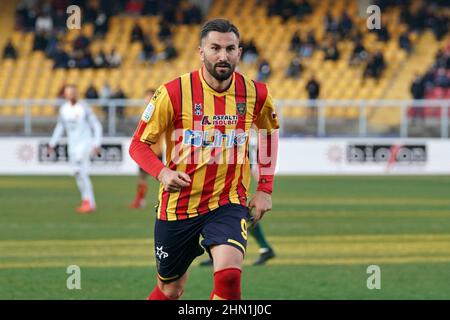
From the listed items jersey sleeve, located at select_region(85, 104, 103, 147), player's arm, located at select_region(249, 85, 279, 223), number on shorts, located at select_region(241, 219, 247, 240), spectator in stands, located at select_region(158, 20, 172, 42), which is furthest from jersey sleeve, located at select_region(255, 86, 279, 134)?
spectator in stands, located at select_region(158, 20, 172, 42)

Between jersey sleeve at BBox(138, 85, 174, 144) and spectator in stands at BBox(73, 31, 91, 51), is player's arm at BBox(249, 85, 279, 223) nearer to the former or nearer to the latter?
jersey sleeve at BBox(138, 85, 174, 144)

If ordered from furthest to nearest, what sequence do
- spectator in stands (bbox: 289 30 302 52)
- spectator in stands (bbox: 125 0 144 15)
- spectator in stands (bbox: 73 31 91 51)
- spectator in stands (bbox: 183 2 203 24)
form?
spectator in stands (bbox: 125 0 144 15)
spectator in stands (bbox: 183 2 203 24)
spectator in stands (bbox: 73 31 91 51)
spectator in stands (bbox: 289 30 302 52)

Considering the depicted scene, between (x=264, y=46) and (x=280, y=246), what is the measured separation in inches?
953

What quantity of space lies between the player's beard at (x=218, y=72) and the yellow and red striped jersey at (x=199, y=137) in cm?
19

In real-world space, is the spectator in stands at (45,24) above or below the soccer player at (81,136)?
above

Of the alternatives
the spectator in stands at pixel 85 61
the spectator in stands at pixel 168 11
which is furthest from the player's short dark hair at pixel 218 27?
the spectator in stands at pixel 168 11

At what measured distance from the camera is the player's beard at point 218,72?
714cm

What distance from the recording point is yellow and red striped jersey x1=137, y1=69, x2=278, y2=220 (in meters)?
7.31

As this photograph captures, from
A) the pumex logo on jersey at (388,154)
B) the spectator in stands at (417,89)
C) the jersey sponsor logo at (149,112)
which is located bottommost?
the jersey sponsor logo at (149,112)

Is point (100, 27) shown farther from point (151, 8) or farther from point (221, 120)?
point (221, 120)

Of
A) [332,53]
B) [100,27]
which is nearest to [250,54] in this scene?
[332,53]

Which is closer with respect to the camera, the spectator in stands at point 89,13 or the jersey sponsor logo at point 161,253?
the jersey sponsor logo at point 161,253

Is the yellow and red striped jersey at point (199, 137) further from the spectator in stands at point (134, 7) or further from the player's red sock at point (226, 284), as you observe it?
the spectator in stands at point (134, 7)
